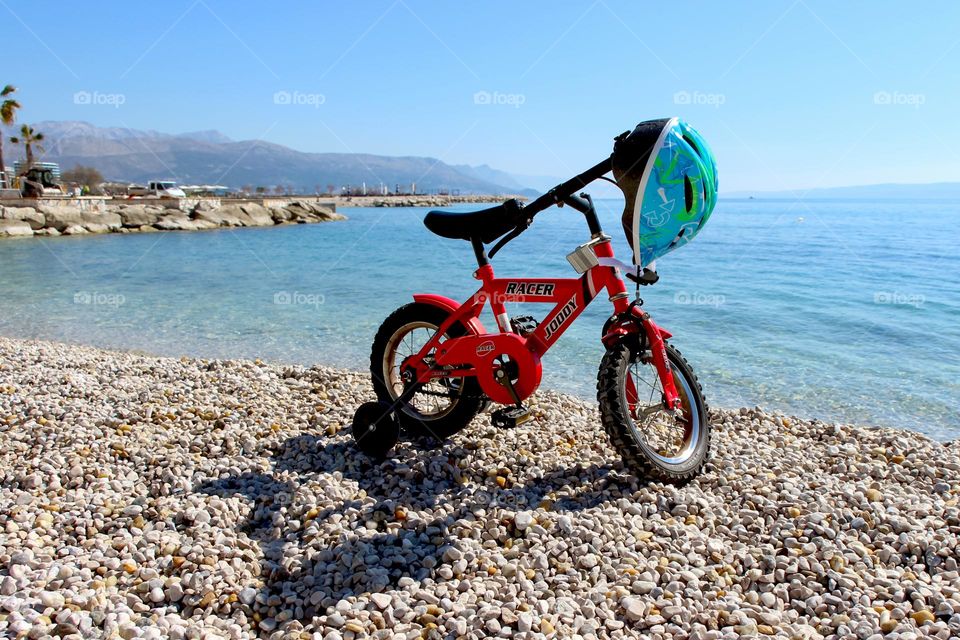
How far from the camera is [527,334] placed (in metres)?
4.30

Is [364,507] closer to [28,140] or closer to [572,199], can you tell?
[572,199]

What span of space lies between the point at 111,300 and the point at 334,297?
5.12 metres

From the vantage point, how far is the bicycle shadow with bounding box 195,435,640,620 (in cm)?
308

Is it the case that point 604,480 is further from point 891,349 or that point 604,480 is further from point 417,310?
point 891,349

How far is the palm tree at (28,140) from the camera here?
5010 centimetres

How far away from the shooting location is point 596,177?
3.79m

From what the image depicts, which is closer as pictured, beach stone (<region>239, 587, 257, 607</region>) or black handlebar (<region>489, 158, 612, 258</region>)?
beach stone (<region>239, 587, 257, 607</region>)

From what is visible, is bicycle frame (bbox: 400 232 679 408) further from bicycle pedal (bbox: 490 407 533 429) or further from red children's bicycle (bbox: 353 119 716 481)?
bicycle pedal (bbox: 490 407 533 429)

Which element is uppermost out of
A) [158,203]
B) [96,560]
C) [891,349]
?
[158,203]

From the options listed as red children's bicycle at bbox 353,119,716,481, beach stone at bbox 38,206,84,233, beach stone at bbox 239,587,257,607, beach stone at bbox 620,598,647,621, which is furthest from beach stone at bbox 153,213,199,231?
beach stone at bbox 620,598,647,621

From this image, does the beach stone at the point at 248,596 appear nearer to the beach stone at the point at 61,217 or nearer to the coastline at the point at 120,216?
the coastline at the point at 120,216

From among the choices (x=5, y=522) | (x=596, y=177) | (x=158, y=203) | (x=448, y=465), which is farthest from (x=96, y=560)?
(x=158, y=203)

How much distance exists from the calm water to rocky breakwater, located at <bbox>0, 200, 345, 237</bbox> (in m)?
5.32

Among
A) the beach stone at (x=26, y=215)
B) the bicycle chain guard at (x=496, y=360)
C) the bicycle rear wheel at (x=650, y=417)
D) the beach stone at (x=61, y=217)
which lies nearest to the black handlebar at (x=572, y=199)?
the bicycle chain guard at (x=496, y=360)
